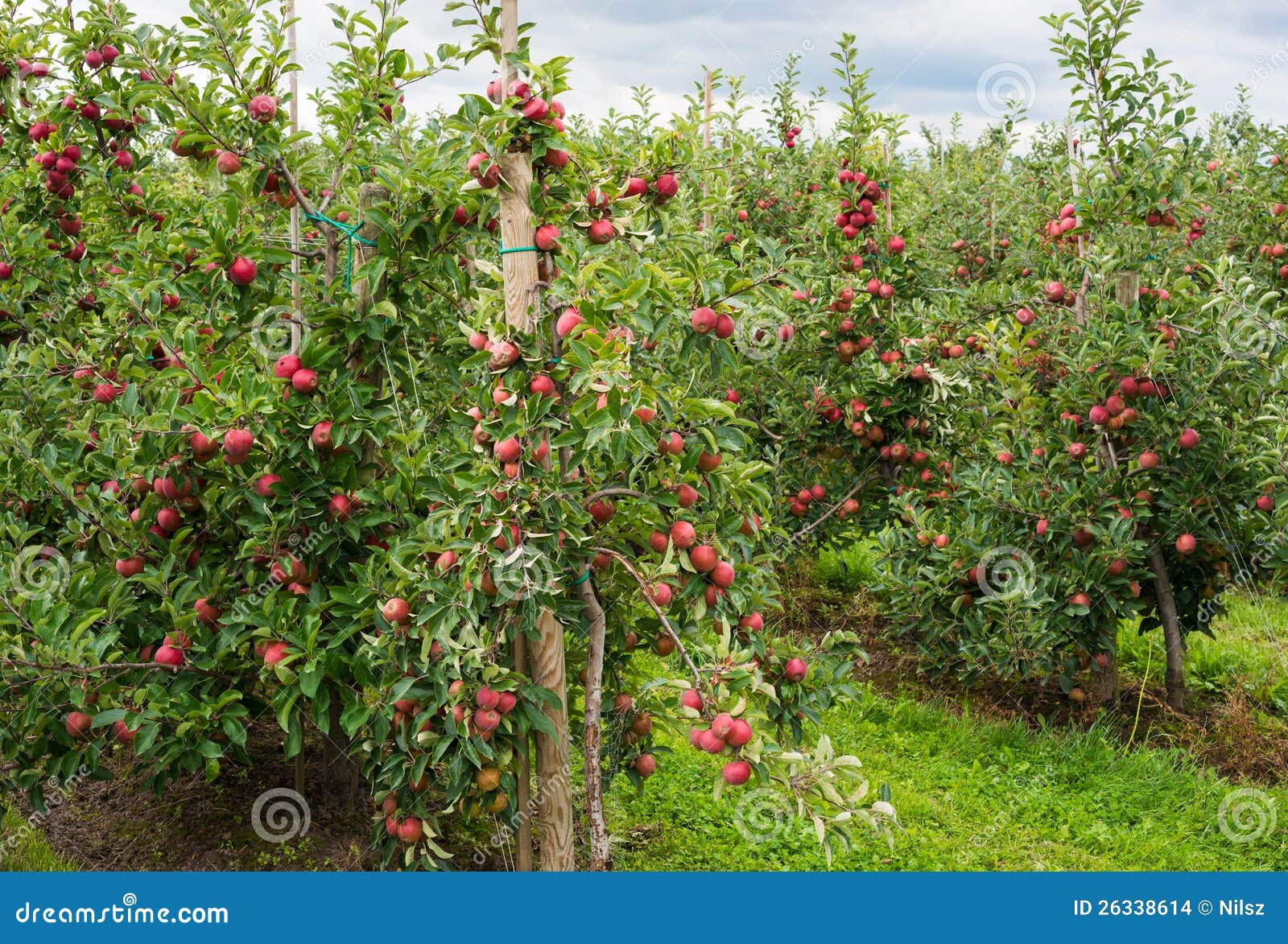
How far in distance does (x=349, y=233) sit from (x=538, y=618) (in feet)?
3.68

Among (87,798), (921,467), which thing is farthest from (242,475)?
(921,467)

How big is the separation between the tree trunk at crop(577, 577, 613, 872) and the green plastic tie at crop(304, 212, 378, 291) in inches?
39.9

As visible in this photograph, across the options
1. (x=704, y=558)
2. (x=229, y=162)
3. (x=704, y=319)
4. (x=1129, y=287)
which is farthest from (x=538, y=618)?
(x=1129, y=287)

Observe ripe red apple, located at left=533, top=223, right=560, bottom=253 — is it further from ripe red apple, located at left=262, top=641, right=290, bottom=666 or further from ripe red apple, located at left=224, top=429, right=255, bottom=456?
ripe red apple, located at left=262, top=641, right=290, bottom=666

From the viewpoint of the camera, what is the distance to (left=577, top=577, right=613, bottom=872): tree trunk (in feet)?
8.21

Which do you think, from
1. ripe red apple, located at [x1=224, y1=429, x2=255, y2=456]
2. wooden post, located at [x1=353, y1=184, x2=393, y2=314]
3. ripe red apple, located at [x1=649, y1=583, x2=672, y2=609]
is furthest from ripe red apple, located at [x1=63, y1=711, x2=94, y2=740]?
ripe red apple, located at [x1=649, y1=583, x2=672, y2=609]

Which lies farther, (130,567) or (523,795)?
(130,567)

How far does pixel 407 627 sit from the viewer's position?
8.04 ft

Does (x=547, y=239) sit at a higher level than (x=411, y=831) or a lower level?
higher

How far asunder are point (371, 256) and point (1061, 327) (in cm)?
310

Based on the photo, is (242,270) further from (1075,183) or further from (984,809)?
(1075,183)

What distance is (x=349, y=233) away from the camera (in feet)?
9.11

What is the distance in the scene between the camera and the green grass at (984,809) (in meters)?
3.47

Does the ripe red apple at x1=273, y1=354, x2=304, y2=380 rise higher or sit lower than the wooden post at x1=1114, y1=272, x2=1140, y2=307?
lower
